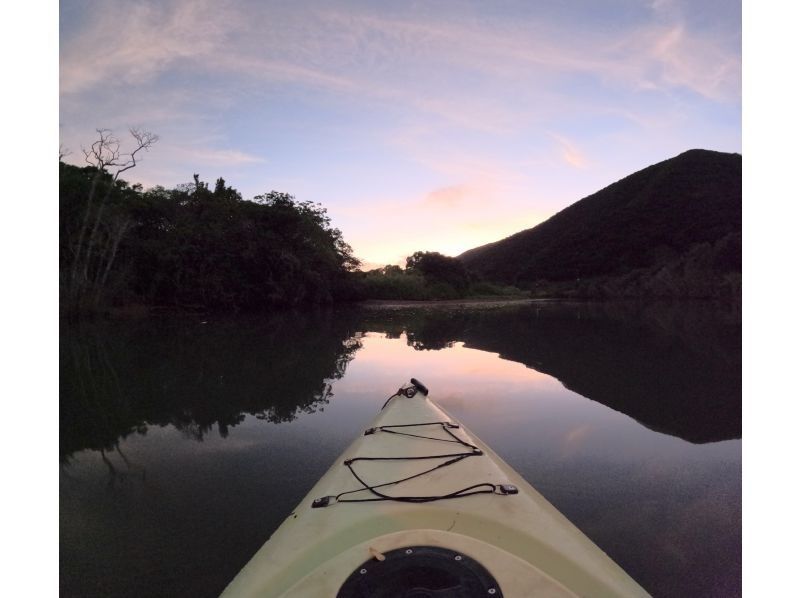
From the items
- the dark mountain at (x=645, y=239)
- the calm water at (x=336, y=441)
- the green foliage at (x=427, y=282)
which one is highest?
the dark mountain at (x=645, y=239)

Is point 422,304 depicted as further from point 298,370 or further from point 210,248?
point 298,370

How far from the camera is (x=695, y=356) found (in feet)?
20.9

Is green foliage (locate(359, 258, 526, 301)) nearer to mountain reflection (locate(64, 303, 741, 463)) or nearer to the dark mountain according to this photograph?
the dark mountain

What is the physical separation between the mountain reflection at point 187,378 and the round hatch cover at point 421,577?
2.63m

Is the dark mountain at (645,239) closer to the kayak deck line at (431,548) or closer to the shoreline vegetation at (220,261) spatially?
the shoreline vegetation at (220,261)

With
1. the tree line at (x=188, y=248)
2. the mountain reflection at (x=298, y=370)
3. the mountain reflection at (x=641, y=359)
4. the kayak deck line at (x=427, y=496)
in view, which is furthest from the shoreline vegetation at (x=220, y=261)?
the kayak deck line at (x=427, y=496)

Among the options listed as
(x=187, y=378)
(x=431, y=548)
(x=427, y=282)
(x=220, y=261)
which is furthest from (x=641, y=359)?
(x=427, y=282)

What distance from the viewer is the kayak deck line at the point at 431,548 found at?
119 cm

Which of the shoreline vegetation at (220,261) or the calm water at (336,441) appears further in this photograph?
the shoreline vegetation at (220,261)

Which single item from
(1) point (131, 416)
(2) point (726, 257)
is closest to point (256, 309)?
(1) point (131, 416)

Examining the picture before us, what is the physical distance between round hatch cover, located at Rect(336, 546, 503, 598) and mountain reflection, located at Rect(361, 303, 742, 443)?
108 inches

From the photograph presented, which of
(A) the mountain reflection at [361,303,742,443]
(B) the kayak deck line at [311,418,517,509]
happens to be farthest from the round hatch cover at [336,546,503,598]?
(A) the mountain reflection at [361,303,742,443]
